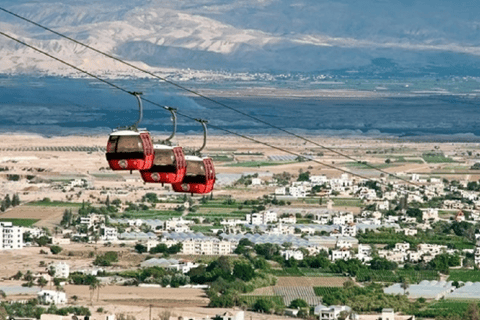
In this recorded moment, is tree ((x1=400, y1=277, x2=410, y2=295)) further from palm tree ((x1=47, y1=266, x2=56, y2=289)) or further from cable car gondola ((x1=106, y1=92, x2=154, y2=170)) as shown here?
cable car gondola ((x1=106, y1=92, x2=154, y2=170))

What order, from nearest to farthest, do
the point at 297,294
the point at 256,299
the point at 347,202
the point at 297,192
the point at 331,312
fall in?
the point at 331,312 → the point at 256,299 → the point at 297,294 → the point at 347,202 → the point at 297,192

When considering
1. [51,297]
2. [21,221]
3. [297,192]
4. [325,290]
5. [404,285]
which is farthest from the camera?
[297,192]

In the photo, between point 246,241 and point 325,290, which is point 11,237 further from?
point 325,290

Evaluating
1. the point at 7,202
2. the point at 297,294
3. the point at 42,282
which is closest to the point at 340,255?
the point at 297,294

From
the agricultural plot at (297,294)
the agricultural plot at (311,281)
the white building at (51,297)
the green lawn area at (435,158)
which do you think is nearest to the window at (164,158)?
the white building at (51,297)

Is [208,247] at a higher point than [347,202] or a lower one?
higher
